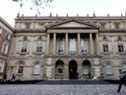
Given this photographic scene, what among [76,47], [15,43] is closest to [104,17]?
[76,47]

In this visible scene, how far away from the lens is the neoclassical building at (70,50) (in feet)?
102

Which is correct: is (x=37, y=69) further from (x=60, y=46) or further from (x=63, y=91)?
(x=63, y=91)

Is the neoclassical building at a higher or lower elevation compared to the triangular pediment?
lower

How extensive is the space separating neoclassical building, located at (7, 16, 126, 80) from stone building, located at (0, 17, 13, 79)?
3.79ft

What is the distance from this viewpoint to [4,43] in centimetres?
3197

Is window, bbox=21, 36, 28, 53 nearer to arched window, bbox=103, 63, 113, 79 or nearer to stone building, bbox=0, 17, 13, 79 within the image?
stone building, bbox=0, 17, 13, 79

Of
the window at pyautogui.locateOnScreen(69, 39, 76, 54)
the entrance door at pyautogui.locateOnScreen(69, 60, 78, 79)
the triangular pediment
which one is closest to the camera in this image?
the entrance door at pyautogui.locateOnScreen(69, 60, 78, 79)

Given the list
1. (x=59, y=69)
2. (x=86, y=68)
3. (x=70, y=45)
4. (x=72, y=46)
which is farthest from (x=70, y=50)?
(x=86, y=68)

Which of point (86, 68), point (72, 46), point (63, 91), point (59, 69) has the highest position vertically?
point (72, 46)

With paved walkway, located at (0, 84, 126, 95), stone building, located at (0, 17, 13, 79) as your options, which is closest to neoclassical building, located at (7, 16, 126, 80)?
stone building, located at (0, 17, 13, 79)

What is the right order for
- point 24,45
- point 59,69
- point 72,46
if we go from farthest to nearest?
point 24,45 → point 72,46 → point 59,69

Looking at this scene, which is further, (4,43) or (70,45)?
(70,45)

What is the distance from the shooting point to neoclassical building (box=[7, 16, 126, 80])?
102ft

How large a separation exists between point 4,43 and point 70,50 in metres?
14.0
